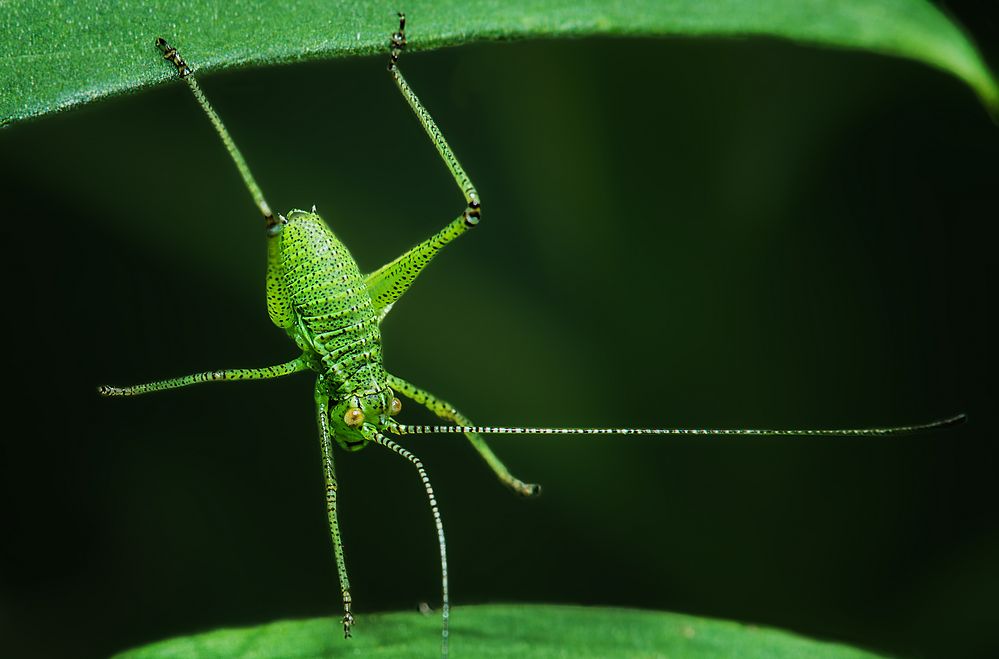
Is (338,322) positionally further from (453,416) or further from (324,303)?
(453,416)

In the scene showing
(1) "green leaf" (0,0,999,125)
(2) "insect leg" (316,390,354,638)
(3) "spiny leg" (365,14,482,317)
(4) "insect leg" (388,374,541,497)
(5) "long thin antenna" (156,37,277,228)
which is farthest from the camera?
(4) "insect leg" (388,374,541,497)

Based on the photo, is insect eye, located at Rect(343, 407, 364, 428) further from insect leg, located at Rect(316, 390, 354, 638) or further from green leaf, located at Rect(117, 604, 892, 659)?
green leaf, located at Rect(117, 604, 892, 659)

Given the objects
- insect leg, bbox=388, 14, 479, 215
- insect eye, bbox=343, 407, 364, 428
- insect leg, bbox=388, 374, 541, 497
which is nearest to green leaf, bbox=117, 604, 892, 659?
insect eye, bbox=343, 407, 364, 428

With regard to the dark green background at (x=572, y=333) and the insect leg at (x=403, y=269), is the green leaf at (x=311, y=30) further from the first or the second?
the dark green background at (x=572, y=333)

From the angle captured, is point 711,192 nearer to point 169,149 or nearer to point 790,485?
point 790,485

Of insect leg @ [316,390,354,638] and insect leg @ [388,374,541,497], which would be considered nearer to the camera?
insect leg @ [316,390,354,638]

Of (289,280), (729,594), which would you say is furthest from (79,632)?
(729,594)

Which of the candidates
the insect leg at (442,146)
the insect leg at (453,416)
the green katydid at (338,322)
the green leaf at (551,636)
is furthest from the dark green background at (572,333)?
the green leaf at (551,636)
